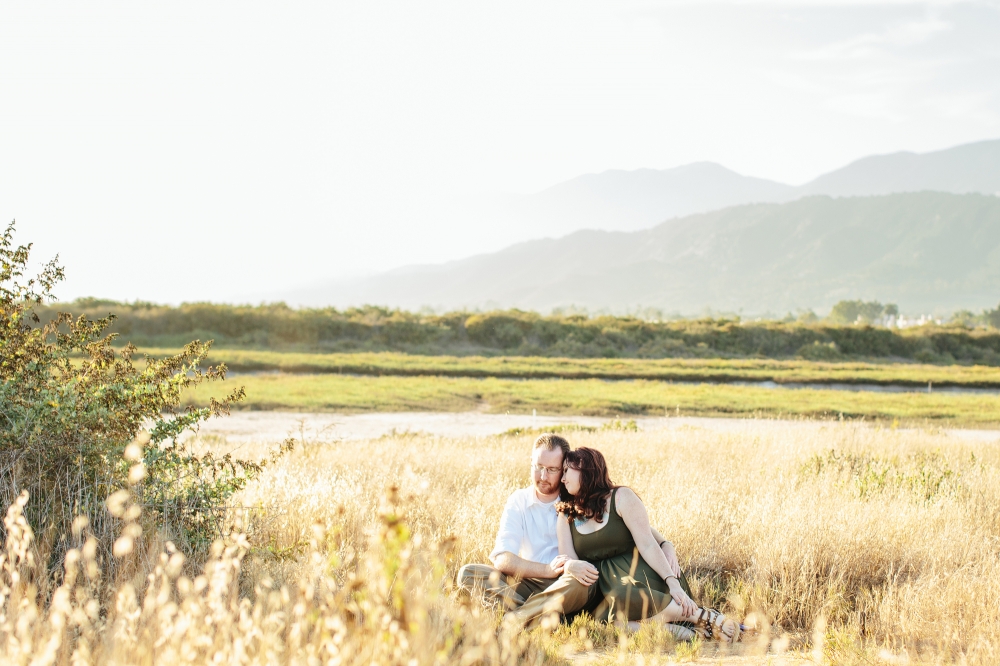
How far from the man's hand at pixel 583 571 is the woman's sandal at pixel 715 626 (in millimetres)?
913

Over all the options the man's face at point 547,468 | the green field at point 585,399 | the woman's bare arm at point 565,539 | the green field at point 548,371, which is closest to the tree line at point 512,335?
the green field at point 548,371

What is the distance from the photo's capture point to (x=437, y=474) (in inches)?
439

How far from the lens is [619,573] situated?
6.52 meters

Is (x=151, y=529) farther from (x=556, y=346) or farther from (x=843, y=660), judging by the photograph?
(x=556, y=346)

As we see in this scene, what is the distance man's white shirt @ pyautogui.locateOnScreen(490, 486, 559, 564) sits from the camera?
22.3 feet

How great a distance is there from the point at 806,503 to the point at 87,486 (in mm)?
7492

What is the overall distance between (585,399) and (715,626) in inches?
845

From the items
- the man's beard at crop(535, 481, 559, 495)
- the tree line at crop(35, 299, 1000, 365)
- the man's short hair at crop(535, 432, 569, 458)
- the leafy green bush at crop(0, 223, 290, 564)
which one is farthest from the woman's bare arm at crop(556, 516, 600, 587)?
the tree line at crop(35, 299, 1000, 365)

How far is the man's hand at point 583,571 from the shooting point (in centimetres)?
620

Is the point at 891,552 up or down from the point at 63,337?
Result: down

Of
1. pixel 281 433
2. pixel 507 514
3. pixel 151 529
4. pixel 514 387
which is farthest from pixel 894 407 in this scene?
pixel 151 529

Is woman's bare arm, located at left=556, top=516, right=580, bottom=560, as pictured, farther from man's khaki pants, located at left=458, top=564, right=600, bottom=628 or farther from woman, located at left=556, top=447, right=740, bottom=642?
man's khaki pants, located at left=458, top=564, right=600, bottom=628

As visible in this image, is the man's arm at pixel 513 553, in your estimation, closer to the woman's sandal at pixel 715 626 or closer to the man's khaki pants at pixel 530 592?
the man's khaki pants at pixel 530 592

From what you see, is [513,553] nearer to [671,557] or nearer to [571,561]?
[571,561]
